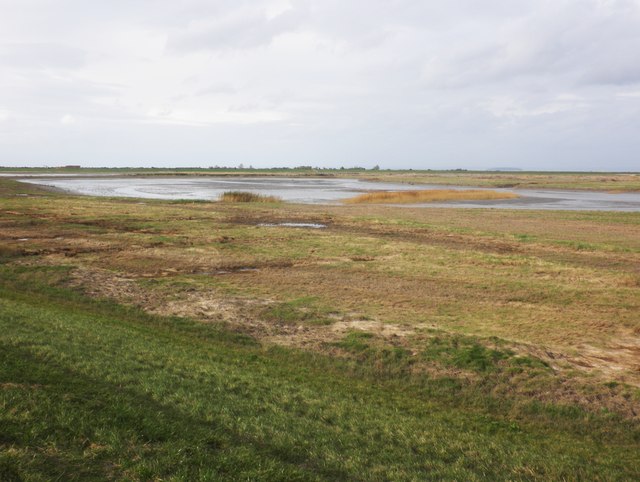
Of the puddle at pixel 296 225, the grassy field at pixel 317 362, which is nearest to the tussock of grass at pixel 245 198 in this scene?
the puddle at pixel 296 225

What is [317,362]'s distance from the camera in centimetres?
1388

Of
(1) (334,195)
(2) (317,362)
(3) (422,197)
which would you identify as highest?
(3) (422,197)

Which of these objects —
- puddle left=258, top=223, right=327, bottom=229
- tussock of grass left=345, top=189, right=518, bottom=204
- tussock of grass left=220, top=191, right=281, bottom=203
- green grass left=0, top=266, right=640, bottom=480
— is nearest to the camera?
green grass left=0, top=266, right=640, bottom=480

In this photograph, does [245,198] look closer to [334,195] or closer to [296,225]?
[334,195]

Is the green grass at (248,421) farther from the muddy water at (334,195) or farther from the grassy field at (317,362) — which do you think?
the muddy water at (334,195)

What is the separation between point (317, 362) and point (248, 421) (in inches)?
189

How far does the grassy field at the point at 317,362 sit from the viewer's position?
314 inches

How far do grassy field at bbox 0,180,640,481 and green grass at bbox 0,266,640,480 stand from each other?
43 millimetres

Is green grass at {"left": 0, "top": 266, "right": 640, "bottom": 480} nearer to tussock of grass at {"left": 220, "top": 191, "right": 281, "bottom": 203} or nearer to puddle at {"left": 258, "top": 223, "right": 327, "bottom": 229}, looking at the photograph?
puddle at {"left": 258, "top": 223, "right": 327, "bottom": 229}

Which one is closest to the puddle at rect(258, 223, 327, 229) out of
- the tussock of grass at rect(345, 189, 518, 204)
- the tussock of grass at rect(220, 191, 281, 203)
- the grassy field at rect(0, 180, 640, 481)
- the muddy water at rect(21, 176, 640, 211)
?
the grassy field at rect(0, 180, 640, 481)

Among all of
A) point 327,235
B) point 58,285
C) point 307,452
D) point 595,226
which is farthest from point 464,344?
point 595,226

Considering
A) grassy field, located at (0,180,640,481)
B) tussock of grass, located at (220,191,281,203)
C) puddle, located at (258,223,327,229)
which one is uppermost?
tussock of grass, located at (220,191,281,203)

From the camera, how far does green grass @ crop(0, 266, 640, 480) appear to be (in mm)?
7320

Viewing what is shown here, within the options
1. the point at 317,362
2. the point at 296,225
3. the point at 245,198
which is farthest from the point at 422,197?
the point at 317,362
